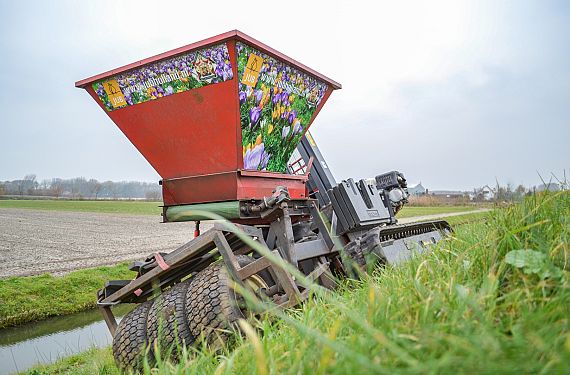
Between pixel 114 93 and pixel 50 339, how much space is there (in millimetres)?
4414

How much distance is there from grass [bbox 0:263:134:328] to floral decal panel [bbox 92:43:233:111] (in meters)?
5.17

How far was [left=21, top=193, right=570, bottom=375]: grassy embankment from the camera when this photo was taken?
1.10 metres

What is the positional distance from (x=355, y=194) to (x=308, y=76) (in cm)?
147

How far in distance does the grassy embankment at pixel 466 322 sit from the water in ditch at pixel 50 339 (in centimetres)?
518

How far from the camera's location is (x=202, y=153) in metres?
4.95

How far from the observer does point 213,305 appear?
3.66 metres

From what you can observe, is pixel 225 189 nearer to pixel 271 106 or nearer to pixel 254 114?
pixel 254 114

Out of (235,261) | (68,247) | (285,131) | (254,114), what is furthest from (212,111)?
(68,247)

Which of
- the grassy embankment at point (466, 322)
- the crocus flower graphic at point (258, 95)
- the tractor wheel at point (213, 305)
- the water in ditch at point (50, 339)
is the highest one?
the crocus flower graphic at point (258, 95)

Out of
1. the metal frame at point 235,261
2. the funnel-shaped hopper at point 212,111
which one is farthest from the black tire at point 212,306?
the funnel-shaped hopper at point 212,111

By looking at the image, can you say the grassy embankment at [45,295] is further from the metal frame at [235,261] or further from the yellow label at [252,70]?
the yellow label at [252,70]

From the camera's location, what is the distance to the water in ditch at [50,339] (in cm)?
639

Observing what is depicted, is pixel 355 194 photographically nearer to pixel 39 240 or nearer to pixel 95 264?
pixel 95 264

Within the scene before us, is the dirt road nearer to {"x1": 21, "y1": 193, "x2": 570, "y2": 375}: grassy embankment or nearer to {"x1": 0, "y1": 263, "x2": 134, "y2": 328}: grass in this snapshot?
{"x1": 0, "y1": 263, "x2": 134, "y2": 328}: grass
